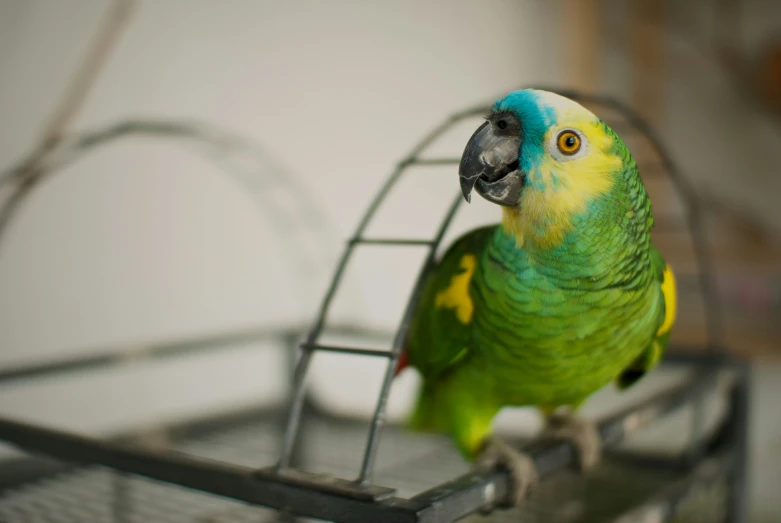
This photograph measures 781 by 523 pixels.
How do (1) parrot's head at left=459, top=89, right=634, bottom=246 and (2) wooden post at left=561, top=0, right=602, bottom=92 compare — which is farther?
(2) wooden post at left=561, top=0, right=602, bottom=92

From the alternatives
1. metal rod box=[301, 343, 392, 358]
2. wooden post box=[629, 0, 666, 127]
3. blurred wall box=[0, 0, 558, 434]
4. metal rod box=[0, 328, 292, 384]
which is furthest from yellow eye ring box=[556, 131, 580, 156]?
wooden post box=[629, 0, 666, 127]

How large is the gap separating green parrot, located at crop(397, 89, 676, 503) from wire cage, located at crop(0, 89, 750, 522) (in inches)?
2.6

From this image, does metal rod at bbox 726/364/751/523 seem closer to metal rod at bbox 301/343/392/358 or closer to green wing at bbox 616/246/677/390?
green wing at bbox 616/246/677/390

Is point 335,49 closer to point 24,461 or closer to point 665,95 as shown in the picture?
point 24,461

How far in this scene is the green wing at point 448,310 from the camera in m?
0.79

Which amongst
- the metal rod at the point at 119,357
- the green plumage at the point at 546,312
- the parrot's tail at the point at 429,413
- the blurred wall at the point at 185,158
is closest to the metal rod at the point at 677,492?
the green plumage at the point at 546,312

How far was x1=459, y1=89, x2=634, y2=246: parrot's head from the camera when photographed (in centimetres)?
64

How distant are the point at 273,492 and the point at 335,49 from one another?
4.00ft

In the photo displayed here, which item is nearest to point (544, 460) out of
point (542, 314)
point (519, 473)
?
point (519, 473)

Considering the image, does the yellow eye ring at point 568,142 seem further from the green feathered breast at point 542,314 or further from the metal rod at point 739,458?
the metal rod at point 739,458

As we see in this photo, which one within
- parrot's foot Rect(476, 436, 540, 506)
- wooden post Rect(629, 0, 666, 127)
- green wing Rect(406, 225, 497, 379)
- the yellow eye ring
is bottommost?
parrot's foot Rect(476, 436, 540, 506)

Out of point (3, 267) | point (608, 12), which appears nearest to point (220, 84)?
point (3, 267)

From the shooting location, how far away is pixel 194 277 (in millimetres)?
1403

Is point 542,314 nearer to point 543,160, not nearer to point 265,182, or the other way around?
point 543,160
